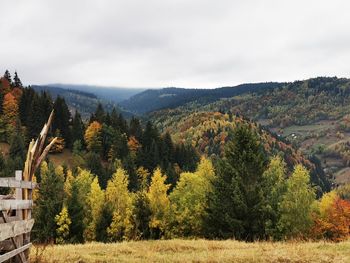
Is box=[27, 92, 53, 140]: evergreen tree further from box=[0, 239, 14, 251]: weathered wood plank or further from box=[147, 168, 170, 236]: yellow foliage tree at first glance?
box=[0, 239, 14, 251]: weathered wood plank

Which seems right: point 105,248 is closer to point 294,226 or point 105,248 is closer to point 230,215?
point 230,215

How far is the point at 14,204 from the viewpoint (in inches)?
425

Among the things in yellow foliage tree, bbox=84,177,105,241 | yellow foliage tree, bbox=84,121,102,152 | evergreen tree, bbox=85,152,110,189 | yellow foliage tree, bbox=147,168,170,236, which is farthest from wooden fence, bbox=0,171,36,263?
yellow foliage tree, bbox=84,121,102,152

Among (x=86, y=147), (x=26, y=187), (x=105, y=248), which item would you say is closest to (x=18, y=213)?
(x=26, y=187)

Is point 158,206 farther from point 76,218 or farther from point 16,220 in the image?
point 16,220

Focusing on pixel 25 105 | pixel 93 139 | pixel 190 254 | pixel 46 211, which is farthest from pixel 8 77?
pixel 190 254

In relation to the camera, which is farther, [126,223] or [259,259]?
[126,223]

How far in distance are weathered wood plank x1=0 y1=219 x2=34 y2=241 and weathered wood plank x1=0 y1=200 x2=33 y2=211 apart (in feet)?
1.20

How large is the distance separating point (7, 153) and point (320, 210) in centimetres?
8254

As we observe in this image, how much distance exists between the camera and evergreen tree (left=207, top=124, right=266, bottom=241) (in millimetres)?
40000

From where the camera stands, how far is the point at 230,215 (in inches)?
1598

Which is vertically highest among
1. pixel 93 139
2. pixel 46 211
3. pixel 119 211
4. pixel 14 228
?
pixel 14 228

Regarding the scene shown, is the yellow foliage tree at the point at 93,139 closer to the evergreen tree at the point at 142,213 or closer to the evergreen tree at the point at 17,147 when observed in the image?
the evergreen tree at the point at 17,147

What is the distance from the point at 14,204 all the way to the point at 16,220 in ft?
2.02
